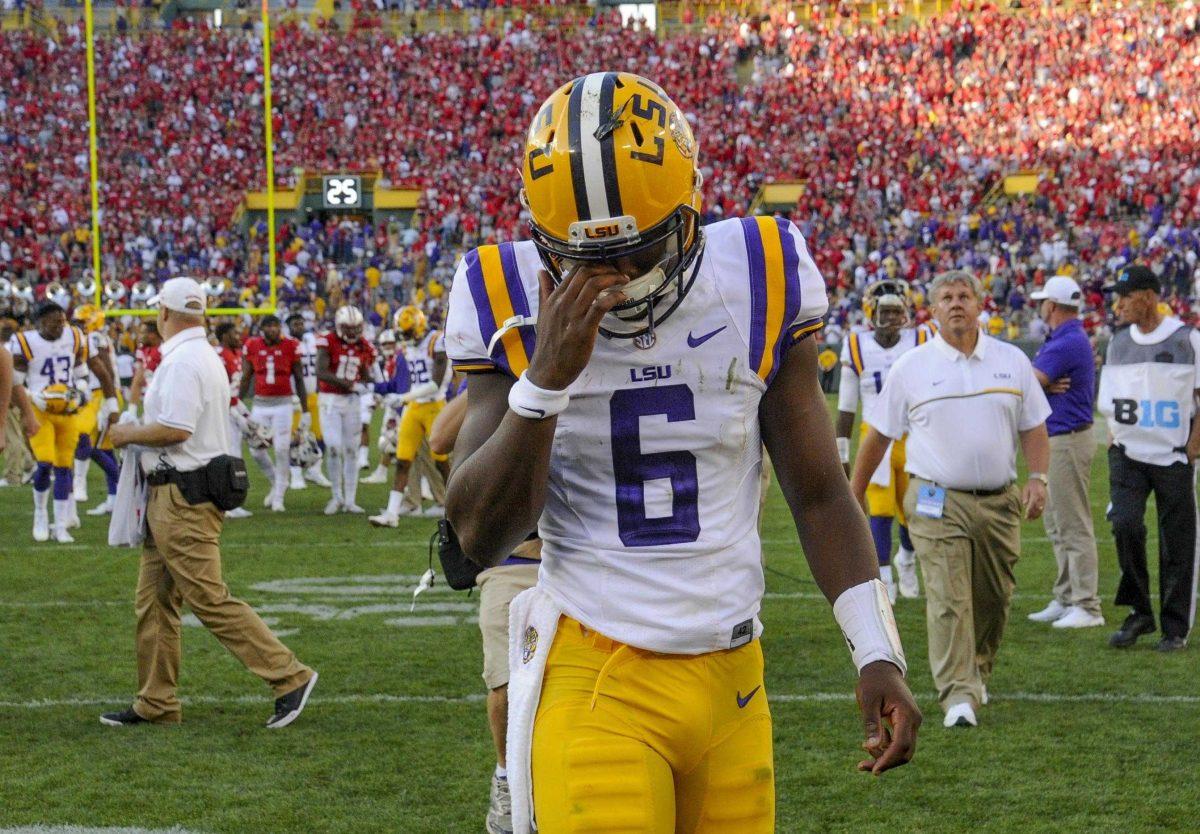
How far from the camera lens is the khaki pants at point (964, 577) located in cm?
590

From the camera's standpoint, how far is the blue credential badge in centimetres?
598

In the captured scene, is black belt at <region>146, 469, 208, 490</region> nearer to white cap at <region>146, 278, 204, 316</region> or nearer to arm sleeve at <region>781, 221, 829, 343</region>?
white cap at <region>146, 278, 204, 316</region>

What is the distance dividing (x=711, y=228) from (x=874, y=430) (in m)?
4.02

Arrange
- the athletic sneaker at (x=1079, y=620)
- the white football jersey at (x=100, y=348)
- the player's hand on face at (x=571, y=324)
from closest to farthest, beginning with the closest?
the player's hand on face at (x=571, y=324)
the athletic sneaker at (x=1079, y=620)
the white football jersey at (x=100, y=348)

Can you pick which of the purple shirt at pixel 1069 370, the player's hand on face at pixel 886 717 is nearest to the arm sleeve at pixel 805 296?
the player's hand on face at pixel 886 717

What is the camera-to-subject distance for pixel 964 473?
5.98 m

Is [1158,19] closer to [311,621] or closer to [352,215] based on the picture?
[352,215]

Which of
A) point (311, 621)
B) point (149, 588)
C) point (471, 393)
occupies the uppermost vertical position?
point (471, 393)

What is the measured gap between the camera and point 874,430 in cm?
639

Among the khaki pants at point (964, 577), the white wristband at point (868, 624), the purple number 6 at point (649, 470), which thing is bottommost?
the khaki pants at point (964, 577)

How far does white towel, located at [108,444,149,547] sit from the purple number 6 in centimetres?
406

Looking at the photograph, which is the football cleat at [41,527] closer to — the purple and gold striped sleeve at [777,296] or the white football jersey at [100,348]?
the white football jersey at [100,348]

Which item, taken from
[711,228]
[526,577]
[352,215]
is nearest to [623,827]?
[711,228]

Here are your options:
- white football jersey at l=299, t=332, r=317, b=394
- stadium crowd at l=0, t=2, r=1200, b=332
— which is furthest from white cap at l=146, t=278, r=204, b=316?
stadium crowd at l=0, t=2, r=1200, b=332
